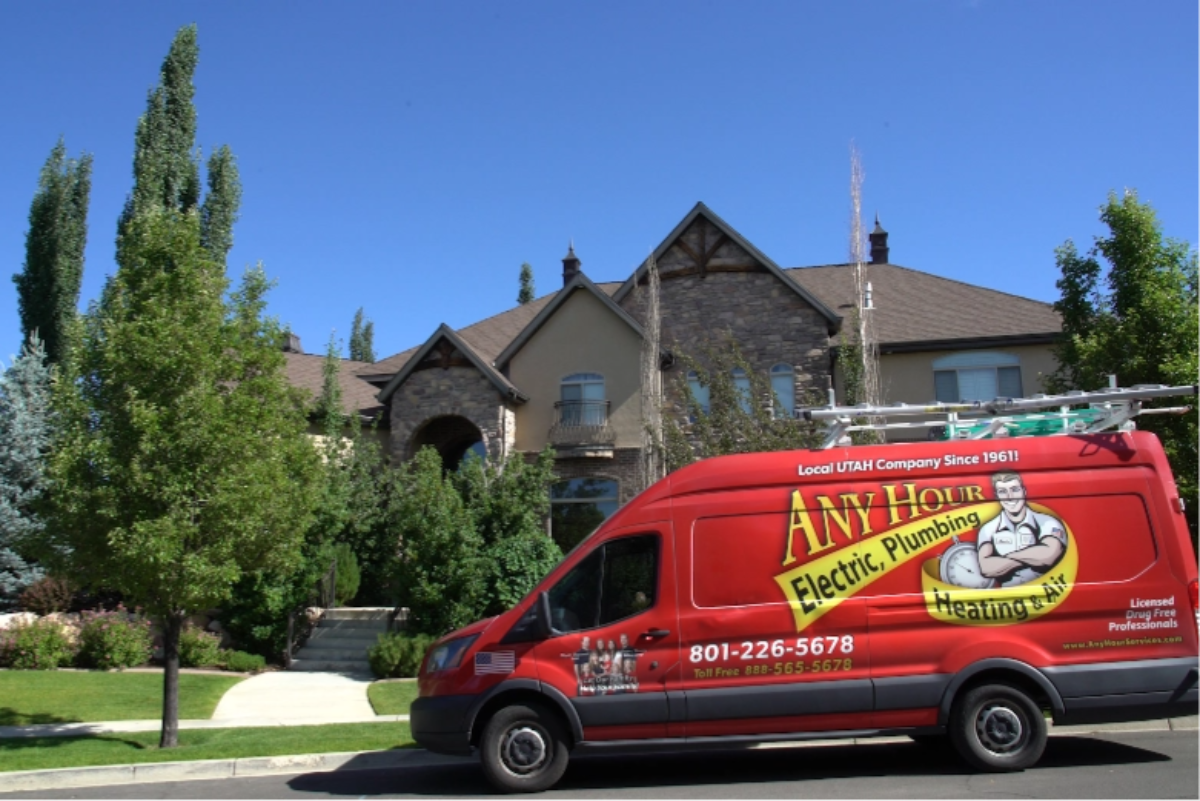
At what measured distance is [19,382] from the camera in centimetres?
2205

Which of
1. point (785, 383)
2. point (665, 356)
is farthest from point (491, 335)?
point (785, 383)

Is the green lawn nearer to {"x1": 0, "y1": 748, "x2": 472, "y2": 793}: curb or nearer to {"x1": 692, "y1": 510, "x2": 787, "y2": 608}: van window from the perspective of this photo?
{"x1": 0, "y1": 748, "x2": 472, "y2": 793}: curb

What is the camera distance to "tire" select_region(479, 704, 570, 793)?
744 centimetres

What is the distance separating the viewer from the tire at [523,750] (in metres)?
7.44

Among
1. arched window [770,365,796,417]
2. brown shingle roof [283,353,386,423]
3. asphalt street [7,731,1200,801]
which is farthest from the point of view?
brown shingle roof [283,353,386,423]

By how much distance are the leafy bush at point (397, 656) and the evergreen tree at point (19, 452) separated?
858cm

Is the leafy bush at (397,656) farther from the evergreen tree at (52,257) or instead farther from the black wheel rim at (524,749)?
the evergreen tree at (52,257)

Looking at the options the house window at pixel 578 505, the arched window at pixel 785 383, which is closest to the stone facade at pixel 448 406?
the house window at pixel 578 505

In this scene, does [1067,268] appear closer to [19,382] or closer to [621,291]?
[621,291]

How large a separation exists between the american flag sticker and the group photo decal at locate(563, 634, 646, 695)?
44 centimetres

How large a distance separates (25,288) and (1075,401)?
2705cm

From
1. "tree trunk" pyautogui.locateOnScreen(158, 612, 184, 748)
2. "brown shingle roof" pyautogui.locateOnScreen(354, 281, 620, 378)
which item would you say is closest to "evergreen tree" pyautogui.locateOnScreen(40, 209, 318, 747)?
"tree trunk" pyautogui.locateOnScreen(158, 612, 184, 748)

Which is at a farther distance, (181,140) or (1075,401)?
(181,140)

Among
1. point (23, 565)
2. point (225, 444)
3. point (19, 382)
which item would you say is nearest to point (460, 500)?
point (225, 444)
